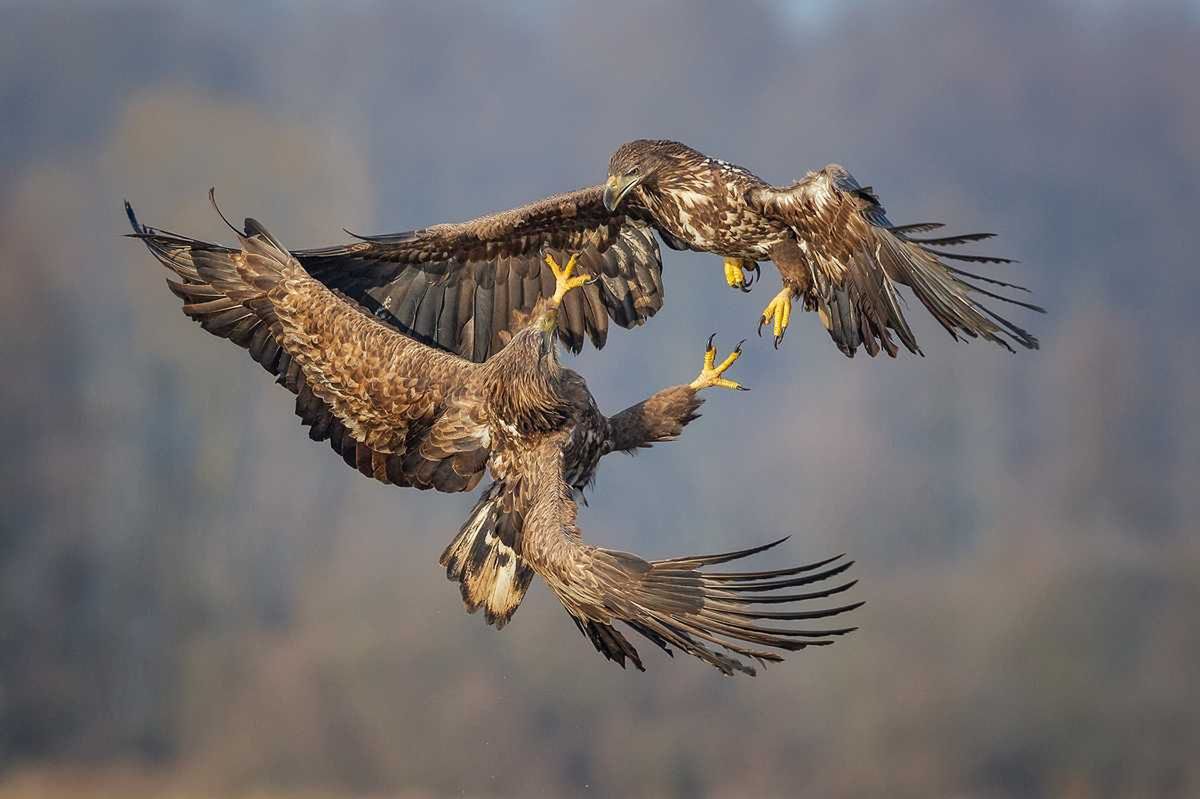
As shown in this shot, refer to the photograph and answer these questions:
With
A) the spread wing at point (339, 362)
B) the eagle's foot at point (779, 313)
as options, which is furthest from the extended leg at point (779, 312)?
the spread wing at point (339, 362)

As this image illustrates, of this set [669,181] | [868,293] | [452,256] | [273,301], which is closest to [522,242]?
[452,256]

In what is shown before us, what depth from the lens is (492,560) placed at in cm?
1053

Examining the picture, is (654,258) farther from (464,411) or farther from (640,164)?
(464,411)

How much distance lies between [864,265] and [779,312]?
0.84 meters

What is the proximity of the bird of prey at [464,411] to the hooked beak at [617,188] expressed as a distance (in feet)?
3.05

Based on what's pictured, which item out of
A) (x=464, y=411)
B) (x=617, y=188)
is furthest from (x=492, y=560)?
(x=617, y=188)

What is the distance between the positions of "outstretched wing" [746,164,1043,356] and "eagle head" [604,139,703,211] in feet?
2.98

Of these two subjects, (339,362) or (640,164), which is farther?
(640,164)

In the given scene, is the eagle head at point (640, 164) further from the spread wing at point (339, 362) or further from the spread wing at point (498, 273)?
the spread wing at point (339, 362)

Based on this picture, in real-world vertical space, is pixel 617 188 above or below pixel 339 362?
above

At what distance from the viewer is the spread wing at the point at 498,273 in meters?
12.8

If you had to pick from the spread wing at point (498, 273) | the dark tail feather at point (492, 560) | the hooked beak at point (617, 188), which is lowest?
the dark tail feather at point (492, 560)

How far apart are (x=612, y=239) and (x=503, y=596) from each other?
3.73 meters

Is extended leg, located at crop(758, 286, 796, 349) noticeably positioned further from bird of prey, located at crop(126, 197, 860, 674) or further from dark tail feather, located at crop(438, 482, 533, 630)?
dark tail feather, located at crop(438, 482, 533, 630)
